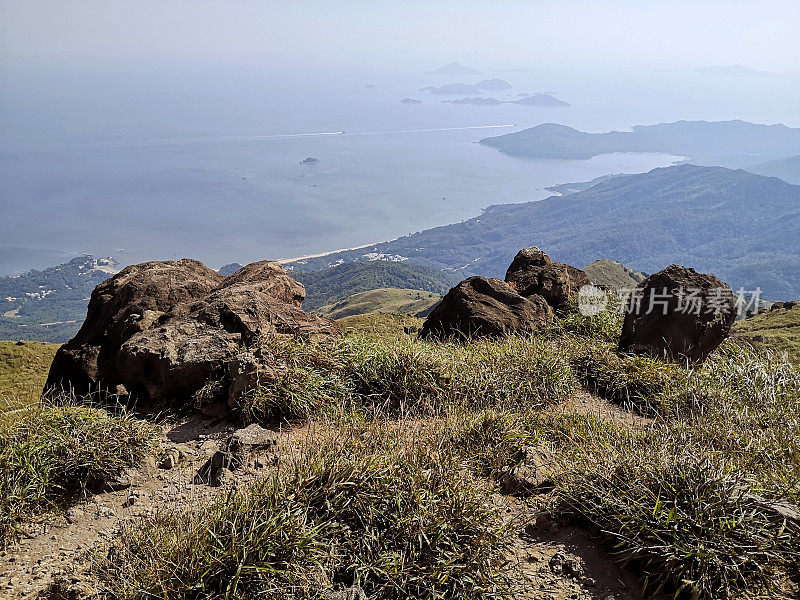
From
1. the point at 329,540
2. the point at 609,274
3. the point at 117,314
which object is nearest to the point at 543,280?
the point at 117,314

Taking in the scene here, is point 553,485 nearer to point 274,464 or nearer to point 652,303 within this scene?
point 274,464

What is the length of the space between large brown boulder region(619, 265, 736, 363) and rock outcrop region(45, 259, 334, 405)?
4.47 meters

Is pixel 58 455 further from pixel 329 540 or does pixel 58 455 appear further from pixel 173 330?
pixel 329 540

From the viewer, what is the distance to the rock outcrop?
5.72m

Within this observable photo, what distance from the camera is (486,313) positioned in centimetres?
868

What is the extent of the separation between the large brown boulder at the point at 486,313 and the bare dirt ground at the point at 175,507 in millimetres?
4506

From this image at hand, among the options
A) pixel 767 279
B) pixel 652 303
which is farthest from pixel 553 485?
pixel 767 279

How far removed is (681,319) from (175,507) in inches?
269

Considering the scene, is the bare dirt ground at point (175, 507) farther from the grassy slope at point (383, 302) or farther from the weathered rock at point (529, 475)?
the grassy slope at point (383, 302)

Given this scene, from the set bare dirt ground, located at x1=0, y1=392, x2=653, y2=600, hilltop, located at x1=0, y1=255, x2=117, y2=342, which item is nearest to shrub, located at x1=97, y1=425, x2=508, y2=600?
bare dirt ground, located at x1=0, y1=392, x2=653, y2=600

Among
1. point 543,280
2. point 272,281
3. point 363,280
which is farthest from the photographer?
point 363,280

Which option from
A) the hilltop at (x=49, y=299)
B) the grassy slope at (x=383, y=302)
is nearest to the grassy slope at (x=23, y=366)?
the grassy slope at (x=383, y=302)

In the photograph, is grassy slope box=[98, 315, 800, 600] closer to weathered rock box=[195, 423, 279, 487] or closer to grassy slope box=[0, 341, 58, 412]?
weathered rock box=[195, 423, 279, 487]

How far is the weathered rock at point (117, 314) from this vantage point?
669 cm
